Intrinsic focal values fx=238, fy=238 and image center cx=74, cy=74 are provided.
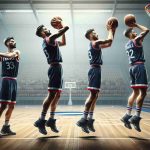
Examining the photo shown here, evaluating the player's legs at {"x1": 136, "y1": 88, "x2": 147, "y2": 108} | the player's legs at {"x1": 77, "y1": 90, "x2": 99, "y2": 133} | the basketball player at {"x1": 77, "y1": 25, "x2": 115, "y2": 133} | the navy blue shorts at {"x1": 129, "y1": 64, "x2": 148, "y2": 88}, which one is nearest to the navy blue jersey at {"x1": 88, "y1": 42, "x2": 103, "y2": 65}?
the basketball player at {"x1": 77, "y1": 25, "x2": 115, "y2": 133}

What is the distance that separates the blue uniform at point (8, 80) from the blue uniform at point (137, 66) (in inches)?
80.8

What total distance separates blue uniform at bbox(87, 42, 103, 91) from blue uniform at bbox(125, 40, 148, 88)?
1.94ft

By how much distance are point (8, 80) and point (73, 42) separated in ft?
44.8

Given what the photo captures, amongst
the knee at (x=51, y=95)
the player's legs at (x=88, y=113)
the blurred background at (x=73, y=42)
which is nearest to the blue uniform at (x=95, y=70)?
the player's legs at (x=88, y=113)

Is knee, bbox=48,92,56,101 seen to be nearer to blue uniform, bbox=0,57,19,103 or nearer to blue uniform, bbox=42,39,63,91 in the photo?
blue uniform, bbox=42,39,63,91

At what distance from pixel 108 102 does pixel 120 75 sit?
3038 mm

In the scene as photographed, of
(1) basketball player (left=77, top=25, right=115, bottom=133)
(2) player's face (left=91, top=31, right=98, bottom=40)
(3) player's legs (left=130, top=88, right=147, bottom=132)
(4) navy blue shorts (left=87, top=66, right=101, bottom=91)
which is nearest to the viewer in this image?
(3) player's legs (left=130, top=88, right=147, bottom=132)

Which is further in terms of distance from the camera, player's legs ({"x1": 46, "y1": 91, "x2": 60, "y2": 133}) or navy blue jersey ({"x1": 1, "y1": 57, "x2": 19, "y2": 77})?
navy blue jersey ({"x1": 1, "y1": 57, "x2": 19, "y2": 77})

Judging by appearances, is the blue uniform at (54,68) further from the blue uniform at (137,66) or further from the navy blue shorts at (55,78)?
the blue uniform at (137,66)

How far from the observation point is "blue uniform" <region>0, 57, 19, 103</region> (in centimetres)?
398

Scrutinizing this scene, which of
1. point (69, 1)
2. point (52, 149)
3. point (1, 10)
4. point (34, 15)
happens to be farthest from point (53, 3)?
point (52, 149)

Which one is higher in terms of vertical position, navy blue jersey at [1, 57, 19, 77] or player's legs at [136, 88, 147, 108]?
navy blue jersey at [1, 57, 19, 77]

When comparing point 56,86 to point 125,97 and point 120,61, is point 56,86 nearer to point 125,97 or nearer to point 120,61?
point 125,97

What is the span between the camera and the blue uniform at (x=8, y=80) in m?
3.98
